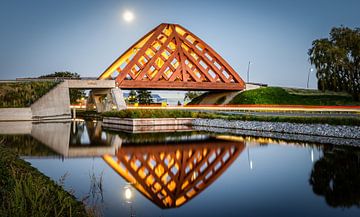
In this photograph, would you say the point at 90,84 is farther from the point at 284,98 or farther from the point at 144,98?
the point at 284,98

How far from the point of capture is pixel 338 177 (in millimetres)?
10875

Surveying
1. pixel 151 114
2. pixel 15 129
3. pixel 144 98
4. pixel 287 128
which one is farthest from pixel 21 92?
pixel 144 98

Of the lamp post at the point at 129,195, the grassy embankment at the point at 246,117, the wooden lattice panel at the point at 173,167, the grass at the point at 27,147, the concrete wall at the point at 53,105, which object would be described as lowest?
the lamp post at the point at 129,195

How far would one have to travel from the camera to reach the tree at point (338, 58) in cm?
4375

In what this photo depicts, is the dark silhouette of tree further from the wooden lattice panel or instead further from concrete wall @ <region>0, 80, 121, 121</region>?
concrete wall @ <region>0, 80, 121, 121</region>

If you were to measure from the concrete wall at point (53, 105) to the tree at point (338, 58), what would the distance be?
29374 millimetres

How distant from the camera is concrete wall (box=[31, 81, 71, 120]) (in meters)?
39.2

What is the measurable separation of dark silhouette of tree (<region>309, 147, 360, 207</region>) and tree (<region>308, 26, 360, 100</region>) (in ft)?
101

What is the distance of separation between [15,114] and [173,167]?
2976cm

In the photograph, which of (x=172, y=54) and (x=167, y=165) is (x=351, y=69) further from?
(x=167, y=165)

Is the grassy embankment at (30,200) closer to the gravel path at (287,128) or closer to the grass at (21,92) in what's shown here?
the gravel path at (287,128)

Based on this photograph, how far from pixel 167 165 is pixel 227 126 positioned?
52.9 ft

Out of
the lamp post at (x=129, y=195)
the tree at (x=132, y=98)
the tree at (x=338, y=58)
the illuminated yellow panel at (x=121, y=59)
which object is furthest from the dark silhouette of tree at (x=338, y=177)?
the tree at (x=132, y=98)

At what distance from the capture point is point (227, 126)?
28641mm
